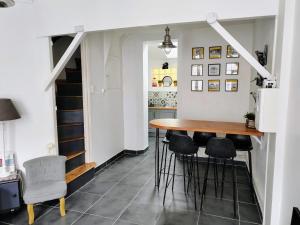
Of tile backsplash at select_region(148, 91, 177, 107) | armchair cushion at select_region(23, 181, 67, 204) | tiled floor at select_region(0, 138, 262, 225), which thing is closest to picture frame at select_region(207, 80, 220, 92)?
tiled floor at select_region(0, 138, 262, 225)

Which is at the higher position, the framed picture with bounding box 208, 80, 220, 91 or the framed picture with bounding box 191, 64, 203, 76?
the framed picture with bounding box 191, 64, 203, 76

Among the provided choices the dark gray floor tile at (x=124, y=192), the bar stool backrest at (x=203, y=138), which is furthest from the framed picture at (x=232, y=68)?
the dark gray floor tile at (x=124, y=192)

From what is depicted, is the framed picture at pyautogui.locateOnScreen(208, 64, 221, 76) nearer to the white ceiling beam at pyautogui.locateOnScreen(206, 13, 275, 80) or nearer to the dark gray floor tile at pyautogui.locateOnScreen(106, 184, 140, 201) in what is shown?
the white ceiling beam at pyautogui.locateOnScreen(206, 13, 275, 80)

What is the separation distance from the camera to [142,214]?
2.62 m

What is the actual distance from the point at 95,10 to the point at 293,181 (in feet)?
8.43

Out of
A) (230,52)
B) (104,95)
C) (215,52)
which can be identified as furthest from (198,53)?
(104,95)

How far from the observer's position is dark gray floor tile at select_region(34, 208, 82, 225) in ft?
8.10

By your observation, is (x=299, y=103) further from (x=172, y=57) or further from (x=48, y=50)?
(x=172, y=57)

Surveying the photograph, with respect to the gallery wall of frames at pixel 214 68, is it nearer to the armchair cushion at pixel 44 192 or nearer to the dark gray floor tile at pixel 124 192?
the dark gray floor tile at pixel 124 192

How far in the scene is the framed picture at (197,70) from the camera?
13.7 feet

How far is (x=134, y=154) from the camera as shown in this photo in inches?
191

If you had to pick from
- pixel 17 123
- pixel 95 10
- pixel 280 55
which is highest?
pixel 95 10

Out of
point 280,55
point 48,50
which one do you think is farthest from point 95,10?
point 280,55

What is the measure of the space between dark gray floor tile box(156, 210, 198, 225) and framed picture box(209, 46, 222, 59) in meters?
2.80
